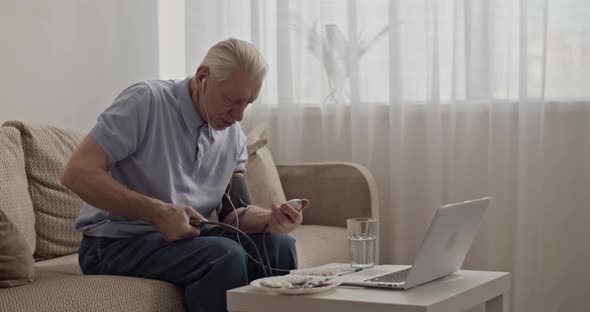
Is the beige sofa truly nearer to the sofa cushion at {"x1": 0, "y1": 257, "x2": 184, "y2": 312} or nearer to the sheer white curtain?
the sofa cushion at {"x1": 0, "y1": 257, "x2": 184, "y2": 312}

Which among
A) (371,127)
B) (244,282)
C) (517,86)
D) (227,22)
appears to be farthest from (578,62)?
(244,282)

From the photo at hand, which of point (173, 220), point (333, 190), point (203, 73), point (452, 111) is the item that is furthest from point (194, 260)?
point (452, 111)

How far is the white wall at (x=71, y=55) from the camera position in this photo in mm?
2869

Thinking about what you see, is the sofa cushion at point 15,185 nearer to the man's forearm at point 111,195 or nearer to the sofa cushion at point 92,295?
the sofa cushion at point 92,295

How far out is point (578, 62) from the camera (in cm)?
321

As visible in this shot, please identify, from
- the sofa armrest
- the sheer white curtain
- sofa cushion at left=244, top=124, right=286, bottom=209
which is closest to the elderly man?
sofa cushion at left=244, top=124, right=286, bottom=209

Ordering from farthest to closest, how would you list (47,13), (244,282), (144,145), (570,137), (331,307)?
1. (570,137)
2. (47,13)
3. (144,145)
4. (244,282)
5. (331,307)

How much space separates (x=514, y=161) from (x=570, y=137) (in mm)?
211

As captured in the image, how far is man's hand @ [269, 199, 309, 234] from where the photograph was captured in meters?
2.13

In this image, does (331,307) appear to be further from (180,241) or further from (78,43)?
(78,43)

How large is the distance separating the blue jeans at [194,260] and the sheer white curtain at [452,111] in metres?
1.32

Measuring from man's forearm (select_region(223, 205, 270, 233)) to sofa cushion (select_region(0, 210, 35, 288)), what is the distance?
53 centimetres

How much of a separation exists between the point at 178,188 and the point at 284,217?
10.9 inches

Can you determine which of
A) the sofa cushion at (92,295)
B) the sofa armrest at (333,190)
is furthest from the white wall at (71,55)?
the sofa cushion at (92,295)
